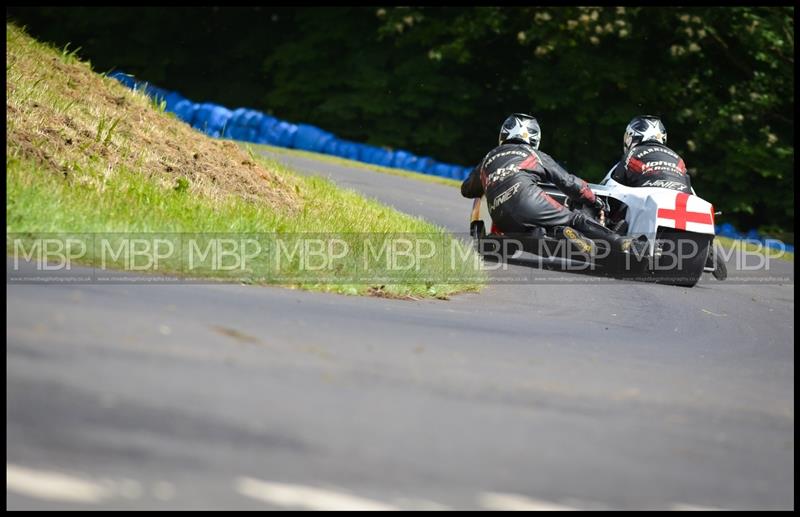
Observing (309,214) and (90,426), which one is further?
(309,214)

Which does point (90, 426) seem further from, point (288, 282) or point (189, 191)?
point (189, 191)

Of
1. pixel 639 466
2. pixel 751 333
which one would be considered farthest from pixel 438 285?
pixel 639 466

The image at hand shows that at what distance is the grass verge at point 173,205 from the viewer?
9203 millimetres

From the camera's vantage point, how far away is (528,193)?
12.4m

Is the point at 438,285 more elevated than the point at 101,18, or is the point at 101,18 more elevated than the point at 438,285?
the point at 101,18

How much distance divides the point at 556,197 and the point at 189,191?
3665 mm

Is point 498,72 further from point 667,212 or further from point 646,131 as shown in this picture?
point 667,212

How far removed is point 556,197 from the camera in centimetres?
1269

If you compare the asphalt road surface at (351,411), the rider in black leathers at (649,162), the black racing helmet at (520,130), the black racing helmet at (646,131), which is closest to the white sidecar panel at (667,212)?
the rider in black leathers at (649,162)

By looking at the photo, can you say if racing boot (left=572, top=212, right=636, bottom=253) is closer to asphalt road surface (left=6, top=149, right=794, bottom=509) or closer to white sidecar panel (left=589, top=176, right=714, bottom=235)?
white sidecar panel (left=589, top=176, right=714, bottom=235)

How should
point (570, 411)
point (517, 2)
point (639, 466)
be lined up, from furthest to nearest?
point (517, 2) → point (570, 411) → point (639, 466)

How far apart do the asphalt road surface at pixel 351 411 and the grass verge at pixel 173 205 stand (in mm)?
1124

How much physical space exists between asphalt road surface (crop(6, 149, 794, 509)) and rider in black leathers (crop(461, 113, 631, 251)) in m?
4.03

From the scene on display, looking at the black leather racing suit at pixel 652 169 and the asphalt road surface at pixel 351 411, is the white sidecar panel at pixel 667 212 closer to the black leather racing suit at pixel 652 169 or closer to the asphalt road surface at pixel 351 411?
the black leather racing suit at pixel 652 169
